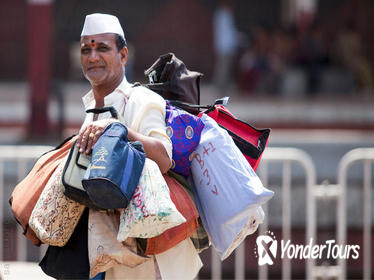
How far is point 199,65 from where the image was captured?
1811 centimetres

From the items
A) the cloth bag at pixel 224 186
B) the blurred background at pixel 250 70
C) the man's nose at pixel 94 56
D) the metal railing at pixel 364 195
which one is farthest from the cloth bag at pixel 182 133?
the blurred background at pixel 250 70

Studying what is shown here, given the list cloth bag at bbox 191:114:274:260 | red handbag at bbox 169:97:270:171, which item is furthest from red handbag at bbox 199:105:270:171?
cloth bag at bbox 191:114:274:260

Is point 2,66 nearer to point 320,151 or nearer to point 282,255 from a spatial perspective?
point 320,151

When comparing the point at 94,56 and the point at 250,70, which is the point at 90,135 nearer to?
the point at 94,56

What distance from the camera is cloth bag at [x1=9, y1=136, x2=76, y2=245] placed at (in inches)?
111

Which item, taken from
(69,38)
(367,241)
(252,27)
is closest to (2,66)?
(69,38)

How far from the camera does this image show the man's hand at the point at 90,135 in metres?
2.67

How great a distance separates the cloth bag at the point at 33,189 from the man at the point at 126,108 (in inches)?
7.0

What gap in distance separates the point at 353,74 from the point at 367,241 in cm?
1025

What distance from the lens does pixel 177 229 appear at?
273 cm

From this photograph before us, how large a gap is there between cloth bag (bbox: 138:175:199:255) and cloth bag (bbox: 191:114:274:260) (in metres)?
0.12

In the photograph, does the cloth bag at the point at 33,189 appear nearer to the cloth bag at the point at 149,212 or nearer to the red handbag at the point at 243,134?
the cloth bag at the point at 149,212

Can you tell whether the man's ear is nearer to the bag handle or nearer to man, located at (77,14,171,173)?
man, located at (77,14,171,173)

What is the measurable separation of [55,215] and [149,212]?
0.36 metres
